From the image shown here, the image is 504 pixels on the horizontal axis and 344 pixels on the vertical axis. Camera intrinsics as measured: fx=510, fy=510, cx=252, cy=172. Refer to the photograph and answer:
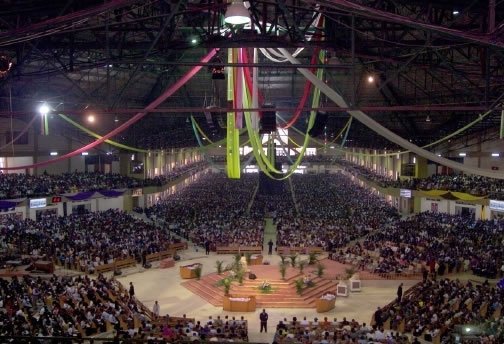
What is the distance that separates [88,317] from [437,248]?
1622cm

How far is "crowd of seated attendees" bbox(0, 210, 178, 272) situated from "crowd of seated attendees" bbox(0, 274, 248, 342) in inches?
182

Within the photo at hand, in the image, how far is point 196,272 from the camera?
22.1m

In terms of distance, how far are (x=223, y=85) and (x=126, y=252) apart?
17.6 meters

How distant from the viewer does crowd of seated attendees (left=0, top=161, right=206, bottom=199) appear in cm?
2812

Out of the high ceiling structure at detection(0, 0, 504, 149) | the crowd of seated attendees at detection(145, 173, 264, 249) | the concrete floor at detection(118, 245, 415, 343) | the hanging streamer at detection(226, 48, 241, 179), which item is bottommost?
the concrete floor at detection(118, 245, 415, 343)

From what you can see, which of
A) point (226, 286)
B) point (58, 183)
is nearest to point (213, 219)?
point (58, 183)

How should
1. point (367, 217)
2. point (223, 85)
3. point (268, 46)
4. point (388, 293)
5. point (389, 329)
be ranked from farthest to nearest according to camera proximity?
1. point (223, 85)
2. point (367, 217)
3. point (388, 293)
4. point (389, 329)
5. point (268, 46)

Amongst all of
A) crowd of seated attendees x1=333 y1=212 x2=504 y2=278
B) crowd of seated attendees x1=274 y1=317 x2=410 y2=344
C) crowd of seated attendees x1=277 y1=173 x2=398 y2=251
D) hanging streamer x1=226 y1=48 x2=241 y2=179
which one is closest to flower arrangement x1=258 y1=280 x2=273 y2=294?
crowd of seated attendees x1=274 y1=317 x2=410 y2=344

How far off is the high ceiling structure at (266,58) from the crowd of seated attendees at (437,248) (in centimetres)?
621

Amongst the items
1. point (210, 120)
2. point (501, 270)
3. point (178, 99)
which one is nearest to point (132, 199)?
point (178, 99)

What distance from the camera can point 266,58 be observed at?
31.1 meters

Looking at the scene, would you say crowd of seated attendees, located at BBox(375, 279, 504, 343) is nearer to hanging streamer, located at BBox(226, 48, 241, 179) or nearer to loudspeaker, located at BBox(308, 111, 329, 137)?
loudspeaker, located at BBox(308, 111, 329, 137)

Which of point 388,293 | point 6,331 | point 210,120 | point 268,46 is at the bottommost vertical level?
point 388,293

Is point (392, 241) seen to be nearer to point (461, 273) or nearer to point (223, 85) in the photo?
point (461, 273)
